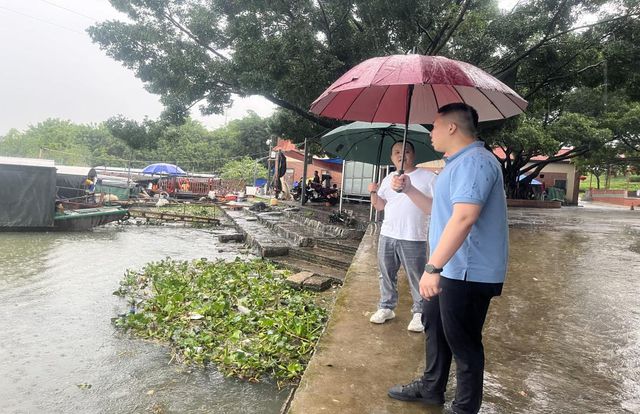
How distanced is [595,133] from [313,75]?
12.0m

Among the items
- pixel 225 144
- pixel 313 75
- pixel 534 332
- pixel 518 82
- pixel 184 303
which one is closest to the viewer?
pixel 534 332

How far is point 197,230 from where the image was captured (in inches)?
599

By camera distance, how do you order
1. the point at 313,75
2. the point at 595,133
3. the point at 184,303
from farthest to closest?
the point at 595,133 → the point at 313,75 → the point at 184,303

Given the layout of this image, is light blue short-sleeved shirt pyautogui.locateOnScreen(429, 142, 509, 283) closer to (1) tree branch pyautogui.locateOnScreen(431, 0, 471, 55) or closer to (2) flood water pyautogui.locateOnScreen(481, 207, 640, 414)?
(2) flood water pyautogui.locateOnScreen(481, 207, 640, 414)

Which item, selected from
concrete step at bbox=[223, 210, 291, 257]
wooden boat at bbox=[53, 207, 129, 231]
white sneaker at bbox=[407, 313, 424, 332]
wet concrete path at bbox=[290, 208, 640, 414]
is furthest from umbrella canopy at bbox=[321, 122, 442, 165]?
wooden boat at bbox=[53, 207, 129, 231]

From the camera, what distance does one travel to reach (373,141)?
5.60 m

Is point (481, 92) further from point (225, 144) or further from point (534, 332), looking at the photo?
point (225, 144)

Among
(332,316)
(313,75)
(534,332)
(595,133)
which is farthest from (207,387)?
(595,133)

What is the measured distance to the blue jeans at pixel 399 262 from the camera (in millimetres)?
3234

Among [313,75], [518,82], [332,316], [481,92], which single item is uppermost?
[518,82]

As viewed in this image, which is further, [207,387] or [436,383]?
[207,387]

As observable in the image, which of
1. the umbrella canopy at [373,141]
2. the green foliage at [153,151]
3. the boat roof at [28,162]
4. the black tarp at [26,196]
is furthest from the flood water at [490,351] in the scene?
the green foliage at [153,151]

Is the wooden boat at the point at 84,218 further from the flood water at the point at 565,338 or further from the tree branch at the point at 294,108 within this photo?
the flood water at the point at 565,338

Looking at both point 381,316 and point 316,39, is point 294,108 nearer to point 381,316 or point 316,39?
point 316,39
